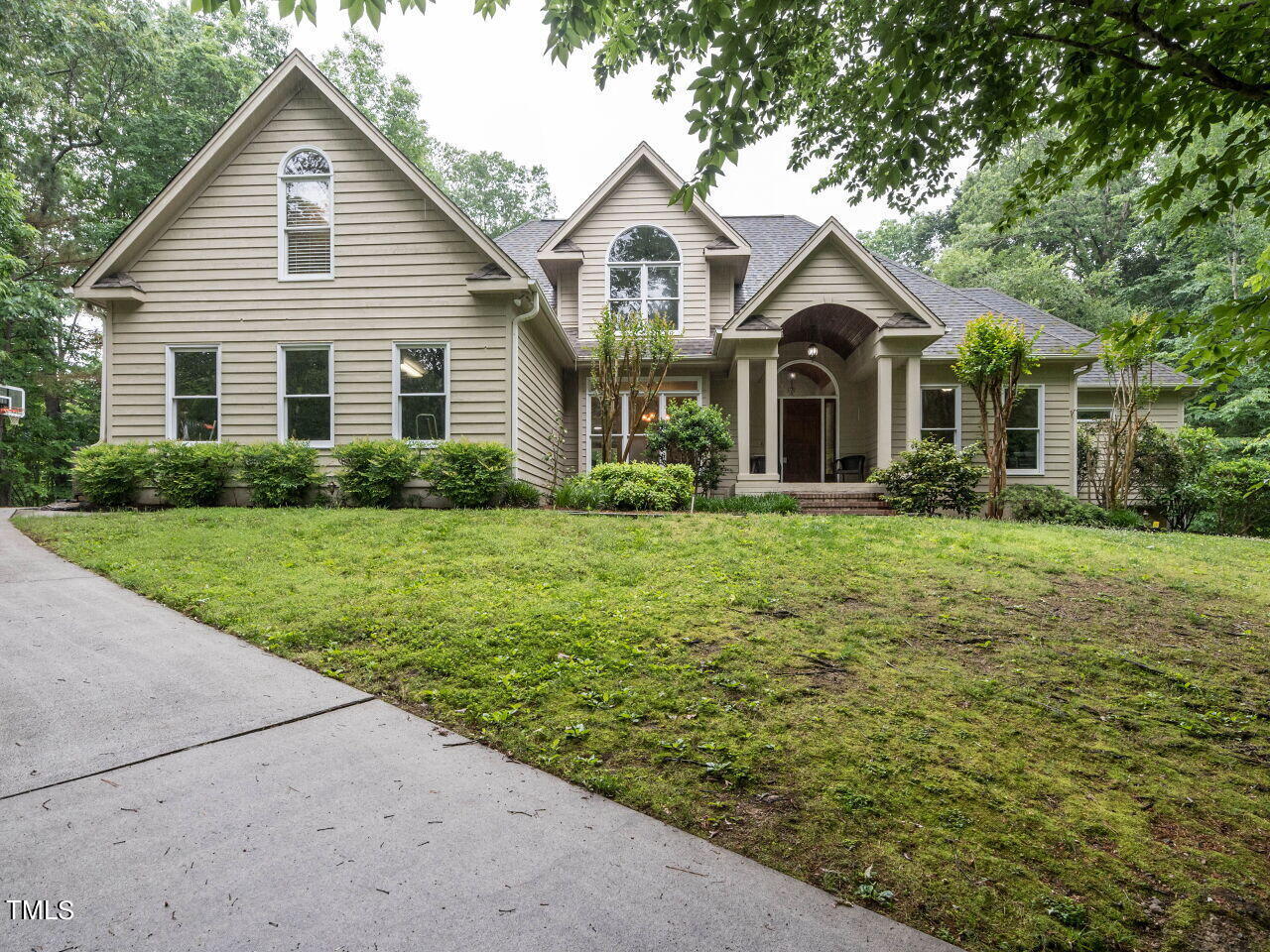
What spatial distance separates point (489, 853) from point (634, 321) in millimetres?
10052

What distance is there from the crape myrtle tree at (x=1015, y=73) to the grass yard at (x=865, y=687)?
2098 mm

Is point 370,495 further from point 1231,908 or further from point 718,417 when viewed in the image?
point 1231,908

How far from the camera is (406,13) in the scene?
3.52 metres

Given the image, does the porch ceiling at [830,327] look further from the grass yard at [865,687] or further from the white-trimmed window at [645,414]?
the grass yard at [865,687]

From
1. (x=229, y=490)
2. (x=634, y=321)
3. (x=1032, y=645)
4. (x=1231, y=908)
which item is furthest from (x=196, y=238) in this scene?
(x=1231, y=908)

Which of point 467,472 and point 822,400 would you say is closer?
point 467,472

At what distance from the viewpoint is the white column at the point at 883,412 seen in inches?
459

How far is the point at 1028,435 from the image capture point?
43.2ft

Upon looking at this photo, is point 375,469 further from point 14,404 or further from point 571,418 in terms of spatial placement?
point 14,404

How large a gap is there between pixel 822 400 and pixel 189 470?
12.6m

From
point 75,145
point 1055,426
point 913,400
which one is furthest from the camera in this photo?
point 75,145

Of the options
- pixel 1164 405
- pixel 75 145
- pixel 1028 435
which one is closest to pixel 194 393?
pixel 75 145

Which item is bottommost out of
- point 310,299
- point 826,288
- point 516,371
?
point 516,371

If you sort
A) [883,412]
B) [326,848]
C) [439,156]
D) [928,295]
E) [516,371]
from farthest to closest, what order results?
[439,156]
[928,295]
[883,412]
[516,371]
[326,848]
